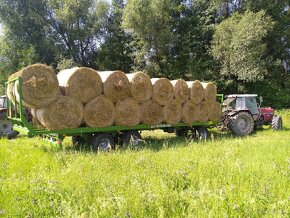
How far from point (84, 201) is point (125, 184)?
32.3 inches

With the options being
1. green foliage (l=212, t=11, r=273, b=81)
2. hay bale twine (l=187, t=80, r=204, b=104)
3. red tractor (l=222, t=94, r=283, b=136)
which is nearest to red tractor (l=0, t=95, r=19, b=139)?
hay bale twine (l=187, t=80, r=204, b=104)

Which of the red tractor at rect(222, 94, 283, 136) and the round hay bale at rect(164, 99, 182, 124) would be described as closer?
the round hay bale at rect(164, 99, 182, 124)

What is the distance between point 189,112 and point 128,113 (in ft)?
9.18

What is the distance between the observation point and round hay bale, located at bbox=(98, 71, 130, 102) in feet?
31.7

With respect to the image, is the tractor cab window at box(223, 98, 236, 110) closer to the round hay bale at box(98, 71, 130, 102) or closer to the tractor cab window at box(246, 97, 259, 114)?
the tractor cab window at box(246, 97, 259, 114)

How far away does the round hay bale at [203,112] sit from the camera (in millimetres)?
12219

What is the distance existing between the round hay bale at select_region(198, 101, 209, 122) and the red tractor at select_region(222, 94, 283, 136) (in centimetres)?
176

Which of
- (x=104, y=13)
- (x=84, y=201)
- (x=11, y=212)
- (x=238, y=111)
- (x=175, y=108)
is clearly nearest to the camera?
(x=11, y=212)

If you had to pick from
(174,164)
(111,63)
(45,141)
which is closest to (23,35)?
(111,63)

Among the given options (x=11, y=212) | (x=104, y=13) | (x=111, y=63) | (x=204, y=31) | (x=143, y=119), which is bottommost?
(x=11, y=212)

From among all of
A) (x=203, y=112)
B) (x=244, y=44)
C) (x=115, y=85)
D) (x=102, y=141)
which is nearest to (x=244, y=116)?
(x=203, y=112)

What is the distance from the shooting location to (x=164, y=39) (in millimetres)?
26281

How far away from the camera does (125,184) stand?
190 inches

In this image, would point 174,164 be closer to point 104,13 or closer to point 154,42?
point 154,42
